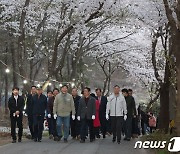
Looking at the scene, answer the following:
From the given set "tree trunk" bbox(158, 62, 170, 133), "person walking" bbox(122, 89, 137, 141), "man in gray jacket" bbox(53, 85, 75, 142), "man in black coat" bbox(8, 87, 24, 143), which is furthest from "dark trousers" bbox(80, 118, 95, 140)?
"tree trunk" bbox(158, 62, 170, 133)

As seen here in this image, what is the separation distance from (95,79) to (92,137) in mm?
47220

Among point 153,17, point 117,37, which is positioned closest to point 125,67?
point 117,37

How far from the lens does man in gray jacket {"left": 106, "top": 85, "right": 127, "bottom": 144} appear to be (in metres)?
12.8

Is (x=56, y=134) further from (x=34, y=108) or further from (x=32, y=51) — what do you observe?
(x=32, y=51)

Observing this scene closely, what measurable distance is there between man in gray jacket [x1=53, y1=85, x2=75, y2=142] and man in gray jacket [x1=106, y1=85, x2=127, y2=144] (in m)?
1.27

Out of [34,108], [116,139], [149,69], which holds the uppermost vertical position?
[149,69]

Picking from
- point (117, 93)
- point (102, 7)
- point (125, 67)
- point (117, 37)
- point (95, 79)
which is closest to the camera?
point (117, 93)

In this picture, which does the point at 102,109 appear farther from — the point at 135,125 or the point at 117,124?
the point at 117,124

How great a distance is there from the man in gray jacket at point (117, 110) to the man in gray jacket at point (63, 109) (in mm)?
1274

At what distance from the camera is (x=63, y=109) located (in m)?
13.1

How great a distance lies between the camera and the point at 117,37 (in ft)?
98.0

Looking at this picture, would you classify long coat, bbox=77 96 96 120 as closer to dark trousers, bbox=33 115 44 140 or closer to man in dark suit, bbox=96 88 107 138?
dark trousers, bbox=33 115 44 140

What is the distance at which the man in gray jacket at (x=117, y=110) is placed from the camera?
1281 cm

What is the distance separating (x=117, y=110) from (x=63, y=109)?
1.72 metres
